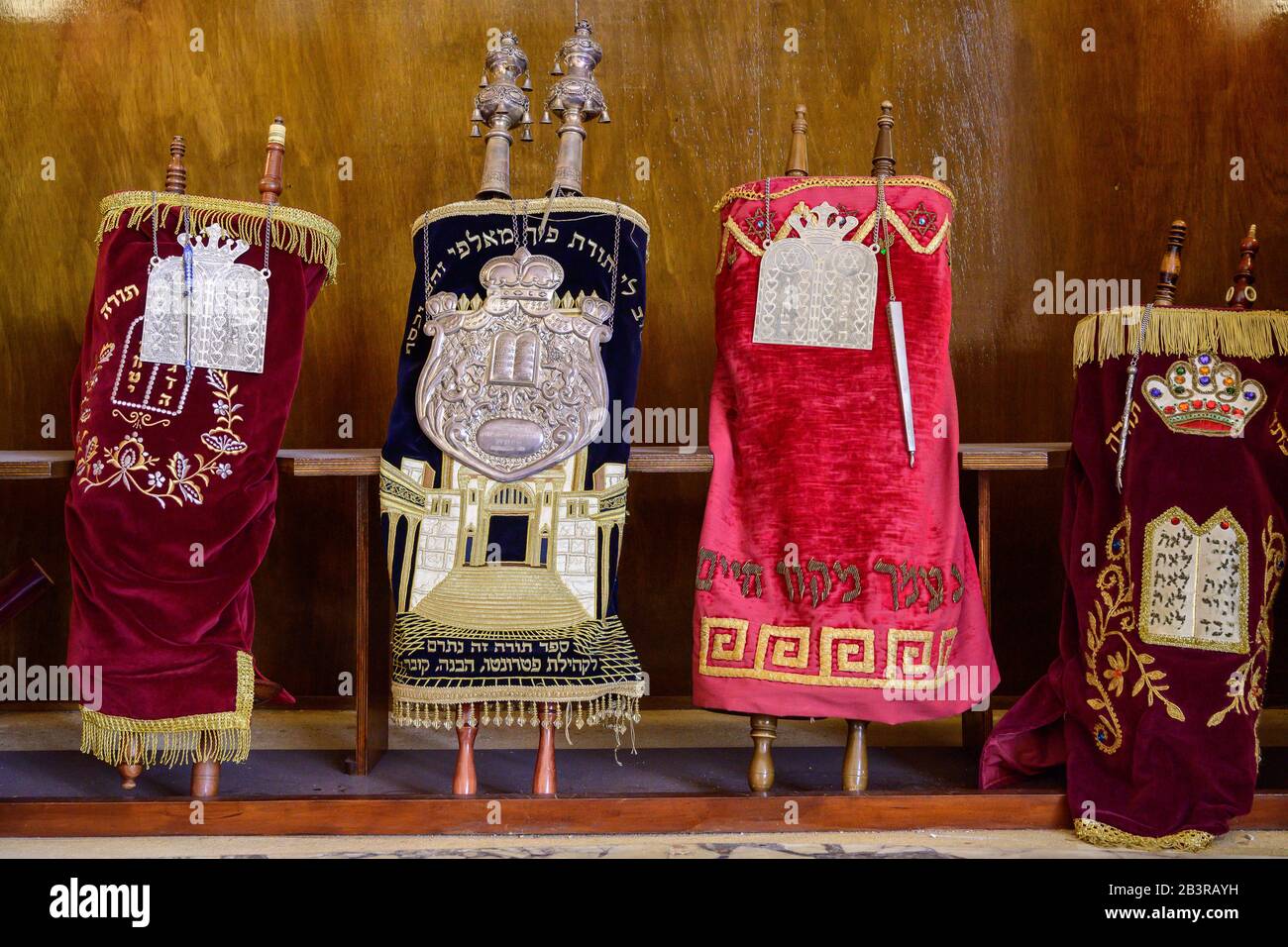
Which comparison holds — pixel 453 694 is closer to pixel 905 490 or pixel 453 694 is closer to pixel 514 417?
pixel 514 417

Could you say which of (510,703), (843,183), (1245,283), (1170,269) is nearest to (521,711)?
(510,703)

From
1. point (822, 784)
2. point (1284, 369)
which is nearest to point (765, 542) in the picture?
point (822, 784)

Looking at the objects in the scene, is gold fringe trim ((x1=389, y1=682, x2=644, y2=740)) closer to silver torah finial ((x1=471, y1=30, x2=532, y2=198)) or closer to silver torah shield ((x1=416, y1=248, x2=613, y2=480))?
silver torah shield ((x1=416, y1=248, x2=613, y2=480))

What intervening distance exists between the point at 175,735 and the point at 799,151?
2119mm

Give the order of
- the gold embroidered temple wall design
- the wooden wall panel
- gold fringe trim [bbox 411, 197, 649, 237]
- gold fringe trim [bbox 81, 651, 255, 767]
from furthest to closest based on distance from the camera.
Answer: the wooden wall panel, gold fringe trim [bbox 411, 197, 649, 237], the gold embroidered temple wall design, gold fringe trim [bbox 81, 651, 255, 767]

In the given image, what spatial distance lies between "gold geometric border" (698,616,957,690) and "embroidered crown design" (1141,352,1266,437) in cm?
73

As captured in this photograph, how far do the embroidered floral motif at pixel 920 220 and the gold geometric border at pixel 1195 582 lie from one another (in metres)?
0.88

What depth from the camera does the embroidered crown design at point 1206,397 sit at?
2592 mm

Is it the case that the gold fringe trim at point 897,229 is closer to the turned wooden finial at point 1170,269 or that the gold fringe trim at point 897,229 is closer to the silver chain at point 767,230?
the silver chain at point 767,230

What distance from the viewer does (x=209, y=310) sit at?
8.83 ft

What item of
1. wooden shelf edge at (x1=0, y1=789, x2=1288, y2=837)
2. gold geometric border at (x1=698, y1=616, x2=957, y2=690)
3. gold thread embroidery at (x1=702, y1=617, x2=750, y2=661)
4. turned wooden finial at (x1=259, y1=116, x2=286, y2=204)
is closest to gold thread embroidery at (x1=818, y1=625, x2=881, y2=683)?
gold geometric border at (x1=698, y1=616, x2=957, y2=690)

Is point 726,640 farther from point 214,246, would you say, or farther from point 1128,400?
point 214,246

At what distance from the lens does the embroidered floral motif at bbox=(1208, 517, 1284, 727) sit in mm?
2545

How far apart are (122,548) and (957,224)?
9.04 ft
